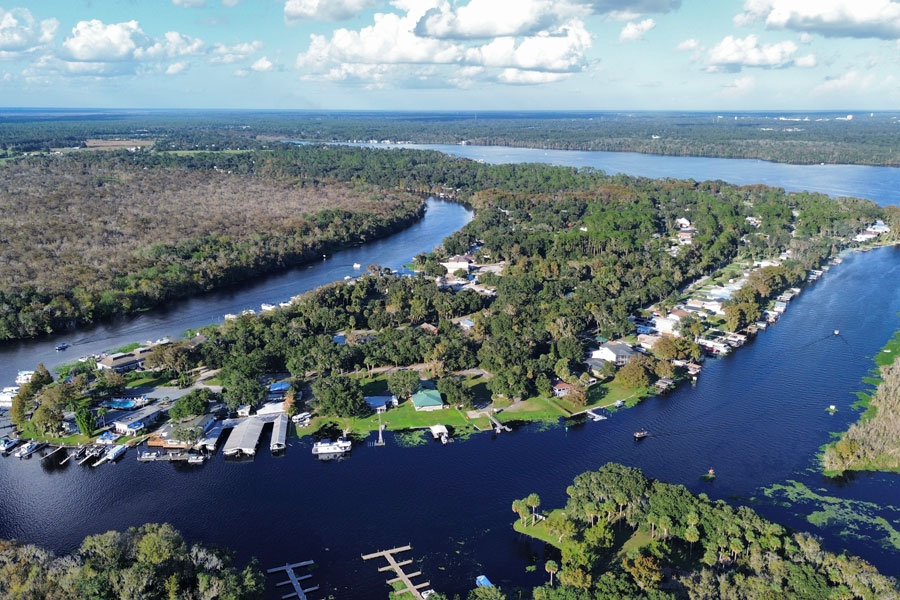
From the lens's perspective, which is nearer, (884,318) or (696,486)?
(696,486)

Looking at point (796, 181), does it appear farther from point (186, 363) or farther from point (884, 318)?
Result: point (186, 363)

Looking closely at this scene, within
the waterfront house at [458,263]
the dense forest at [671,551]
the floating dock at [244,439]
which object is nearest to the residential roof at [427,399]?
the floating dock at [244,439]

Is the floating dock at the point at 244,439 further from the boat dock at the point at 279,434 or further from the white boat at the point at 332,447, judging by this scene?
the white boat at the point at 332,447

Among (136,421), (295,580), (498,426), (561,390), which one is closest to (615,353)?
(561,390)

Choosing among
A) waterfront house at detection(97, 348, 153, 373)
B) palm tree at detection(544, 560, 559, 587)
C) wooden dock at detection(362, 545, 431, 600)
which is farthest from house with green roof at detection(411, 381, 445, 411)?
waterfront house at detection(97, 348, 153, 373)

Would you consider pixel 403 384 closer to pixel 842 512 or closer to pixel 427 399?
pixel 427 399

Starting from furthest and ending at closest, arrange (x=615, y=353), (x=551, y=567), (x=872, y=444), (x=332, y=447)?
(x=615, y=353) → (x=332, y=447) → (x=872, y=444) → (x=551, y=567)

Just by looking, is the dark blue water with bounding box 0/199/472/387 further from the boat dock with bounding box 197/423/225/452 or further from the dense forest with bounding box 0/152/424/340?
the boat dock with bounding box 197/423/225/452

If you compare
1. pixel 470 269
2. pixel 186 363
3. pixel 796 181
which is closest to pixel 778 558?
pixel 186 363
